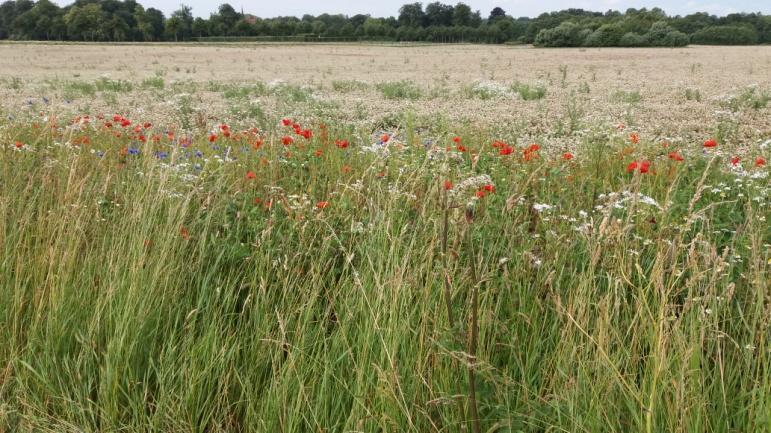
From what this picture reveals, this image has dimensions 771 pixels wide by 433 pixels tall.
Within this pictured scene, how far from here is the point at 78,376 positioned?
202 centimetres

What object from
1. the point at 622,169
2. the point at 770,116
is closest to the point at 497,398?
the point at 622,169

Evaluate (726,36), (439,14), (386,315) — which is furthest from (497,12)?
(386,315)

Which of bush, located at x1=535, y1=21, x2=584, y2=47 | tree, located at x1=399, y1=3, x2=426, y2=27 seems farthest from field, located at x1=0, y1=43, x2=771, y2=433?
tree, located at x1=399, y1=3, x2=426, y2=27

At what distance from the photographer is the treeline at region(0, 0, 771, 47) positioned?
51.7 meters

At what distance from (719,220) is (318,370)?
2.23 metres

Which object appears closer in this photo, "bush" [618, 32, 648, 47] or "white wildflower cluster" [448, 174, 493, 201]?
"white wildflower cluster" [448, 174, 493, 201]

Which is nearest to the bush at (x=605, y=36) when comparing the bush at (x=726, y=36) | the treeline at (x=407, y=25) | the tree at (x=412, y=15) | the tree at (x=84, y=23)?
the treeline at (x=407, y=25)

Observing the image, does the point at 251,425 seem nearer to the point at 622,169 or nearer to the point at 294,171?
the point at 294,171

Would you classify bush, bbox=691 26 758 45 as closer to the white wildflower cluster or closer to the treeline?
the treeline

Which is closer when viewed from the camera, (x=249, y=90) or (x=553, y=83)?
(x=249, y=90)

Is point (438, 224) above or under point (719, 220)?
above

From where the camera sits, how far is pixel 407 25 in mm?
95875

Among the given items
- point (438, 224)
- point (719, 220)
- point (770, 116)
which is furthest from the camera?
point (770, 116)

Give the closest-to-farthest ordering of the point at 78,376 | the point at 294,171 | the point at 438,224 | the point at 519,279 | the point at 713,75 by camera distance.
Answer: the point at 78,376 < the point at 438,224 < the point at 519,279 < the point at 294,171 < the point at 713,75
